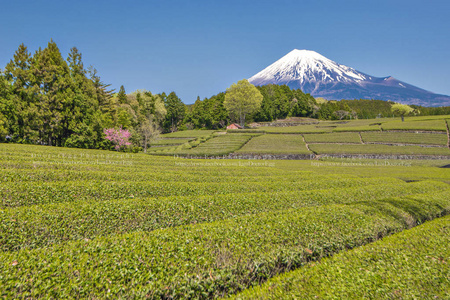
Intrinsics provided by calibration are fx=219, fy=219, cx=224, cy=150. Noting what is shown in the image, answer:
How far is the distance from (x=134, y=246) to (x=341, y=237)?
7.07 meters

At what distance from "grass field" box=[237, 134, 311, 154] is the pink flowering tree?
25.4 m

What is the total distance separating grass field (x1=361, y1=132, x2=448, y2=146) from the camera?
52.6 m

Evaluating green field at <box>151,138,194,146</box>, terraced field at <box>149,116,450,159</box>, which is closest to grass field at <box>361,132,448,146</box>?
terraced field at <box>149,116,450,159</box>

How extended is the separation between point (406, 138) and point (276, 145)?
107 ft

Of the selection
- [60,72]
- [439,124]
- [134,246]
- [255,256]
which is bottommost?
[255,256]

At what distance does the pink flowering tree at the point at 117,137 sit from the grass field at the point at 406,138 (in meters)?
59.5

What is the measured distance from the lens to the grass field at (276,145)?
49906 millimetres

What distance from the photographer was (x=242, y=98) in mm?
87812

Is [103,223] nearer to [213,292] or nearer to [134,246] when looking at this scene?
[134,246]

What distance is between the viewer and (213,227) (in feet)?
26.0

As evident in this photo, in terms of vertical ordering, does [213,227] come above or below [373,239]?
above

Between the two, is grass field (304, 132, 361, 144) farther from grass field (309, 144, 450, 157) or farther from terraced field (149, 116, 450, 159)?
grass field (309, 144, 450, 157)

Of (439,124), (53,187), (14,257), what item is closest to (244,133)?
(439,124)

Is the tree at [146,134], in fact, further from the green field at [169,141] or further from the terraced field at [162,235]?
the terraced field at [162,235]
